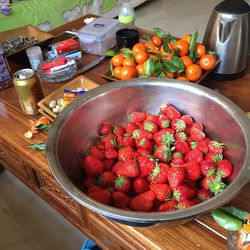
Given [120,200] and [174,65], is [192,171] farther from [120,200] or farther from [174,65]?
[174,65]

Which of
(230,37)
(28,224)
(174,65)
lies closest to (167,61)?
(174,65)

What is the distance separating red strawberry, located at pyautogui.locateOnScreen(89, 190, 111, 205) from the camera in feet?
1.98

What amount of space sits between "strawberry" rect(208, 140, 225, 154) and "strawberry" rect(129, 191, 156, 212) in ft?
0.59

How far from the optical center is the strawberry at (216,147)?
0.69m

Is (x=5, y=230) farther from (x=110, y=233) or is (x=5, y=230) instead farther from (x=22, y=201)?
(x=110, y=233)

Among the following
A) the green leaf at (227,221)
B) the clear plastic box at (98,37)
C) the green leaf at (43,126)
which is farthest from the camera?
the clear plastic box at (98,37)

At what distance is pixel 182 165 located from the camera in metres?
0.66

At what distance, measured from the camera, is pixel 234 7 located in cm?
93

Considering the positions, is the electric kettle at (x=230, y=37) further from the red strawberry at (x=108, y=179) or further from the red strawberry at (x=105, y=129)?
the red strawberry at (x=108, y=179)

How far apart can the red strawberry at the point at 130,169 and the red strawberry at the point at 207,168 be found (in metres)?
0.14

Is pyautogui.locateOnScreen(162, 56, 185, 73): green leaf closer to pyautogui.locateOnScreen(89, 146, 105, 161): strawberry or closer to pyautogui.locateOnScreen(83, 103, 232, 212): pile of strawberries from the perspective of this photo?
pyautogui.locateOnScreen(83, 103, 232, 212): pile of strawberries

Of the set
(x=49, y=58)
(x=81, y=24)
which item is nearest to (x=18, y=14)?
(x=81, y=24)

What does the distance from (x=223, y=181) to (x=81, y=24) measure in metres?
1.11

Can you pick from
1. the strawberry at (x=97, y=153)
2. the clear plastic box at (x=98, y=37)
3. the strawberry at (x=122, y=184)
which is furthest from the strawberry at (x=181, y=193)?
the clear plastic box at (x=98, y=37)
